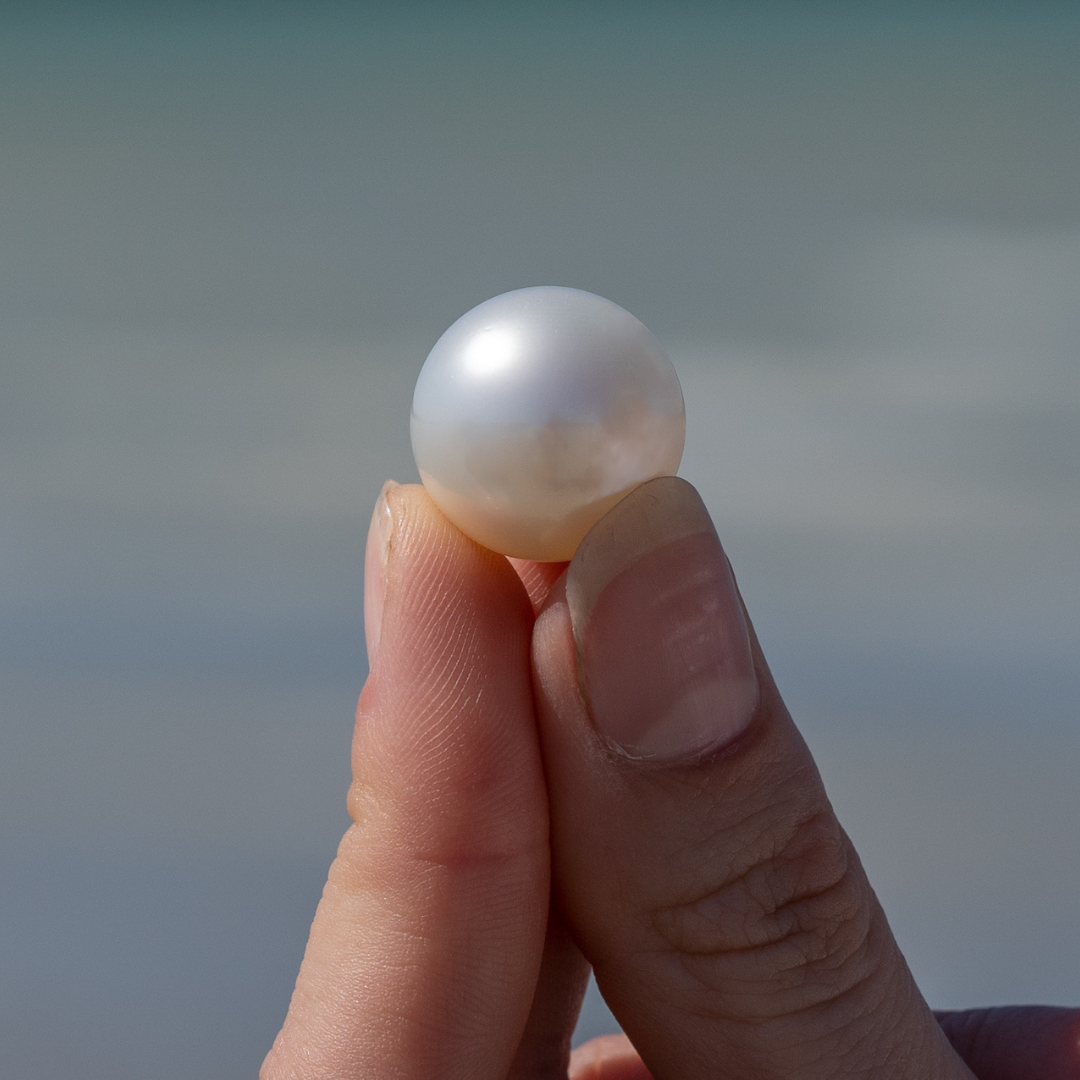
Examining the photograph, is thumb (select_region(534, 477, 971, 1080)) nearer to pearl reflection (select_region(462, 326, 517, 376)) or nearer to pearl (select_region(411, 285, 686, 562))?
pearl (select_region(411, 285, 686, 562))

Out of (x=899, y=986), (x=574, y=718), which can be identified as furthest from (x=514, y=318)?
(x=899, y=986)

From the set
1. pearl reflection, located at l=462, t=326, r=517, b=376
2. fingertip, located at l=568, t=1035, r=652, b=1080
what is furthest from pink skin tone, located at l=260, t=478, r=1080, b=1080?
fingertip, located at l=568, t=1035, r=652, b=1080

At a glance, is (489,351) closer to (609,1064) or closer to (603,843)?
(603,843)

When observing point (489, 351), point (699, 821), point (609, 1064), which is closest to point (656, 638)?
point (699, 821)

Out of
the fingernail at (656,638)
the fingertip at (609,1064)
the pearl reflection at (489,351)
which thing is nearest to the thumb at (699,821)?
the fingernail at (656,638)

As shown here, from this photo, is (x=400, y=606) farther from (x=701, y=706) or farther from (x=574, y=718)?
(x=701, y=706)

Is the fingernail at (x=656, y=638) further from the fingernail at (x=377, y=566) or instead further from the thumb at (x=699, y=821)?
the fingernail at (x=377, y=566)
